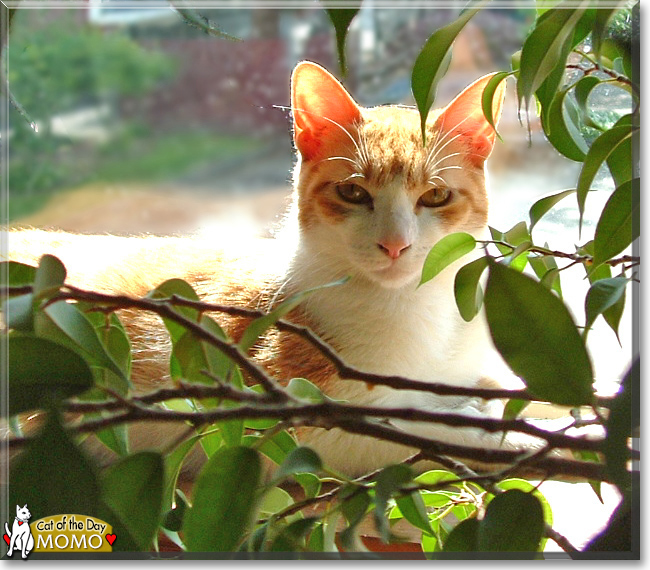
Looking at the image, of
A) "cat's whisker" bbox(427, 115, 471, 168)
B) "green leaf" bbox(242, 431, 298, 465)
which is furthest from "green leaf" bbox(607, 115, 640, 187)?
"cat's whisker" bbox(427, 115, 471, 168)

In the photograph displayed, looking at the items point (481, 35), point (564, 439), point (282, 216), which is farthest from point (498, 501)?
point (481, 35)

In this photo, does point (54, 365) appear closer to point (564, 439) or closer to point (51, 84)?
point (564, 439)

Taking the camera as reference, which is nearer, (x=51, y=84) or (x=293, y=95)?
(x=293, y=95)

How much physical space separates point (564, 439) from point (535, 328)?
6 centimetres

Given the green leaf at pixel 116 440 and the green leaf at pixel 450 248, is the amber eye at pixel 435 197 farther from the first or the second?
the green leaf at pixel 116 440

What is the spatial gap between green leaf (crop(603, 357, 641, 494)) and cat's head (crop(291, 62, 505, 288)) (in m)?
0.57

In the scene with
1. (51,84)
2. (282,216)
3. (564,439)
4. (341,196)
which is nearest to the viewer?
(564,439)

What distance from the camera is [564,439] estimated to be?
1.18 ft

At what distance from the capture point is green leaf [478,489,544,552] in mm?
395

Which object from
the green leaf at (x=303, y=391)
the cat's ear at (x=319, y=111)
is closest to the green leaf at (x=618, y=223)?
the green leaf at (x=303, y=391)

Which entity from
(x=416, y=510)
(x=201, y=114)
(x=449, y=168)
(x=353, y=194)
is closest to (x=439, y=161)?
(x=449, y=168)

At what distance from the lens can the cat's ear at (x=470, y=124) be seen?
100 centimetres

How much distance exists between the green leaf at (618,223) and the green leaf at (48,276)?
0.38 metres

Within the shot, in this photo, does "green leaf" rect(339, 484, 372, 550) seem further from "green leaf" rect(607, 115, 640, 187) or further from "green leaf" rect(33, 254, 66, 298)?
"green leaf" rect(607, 115, 640, 187)
